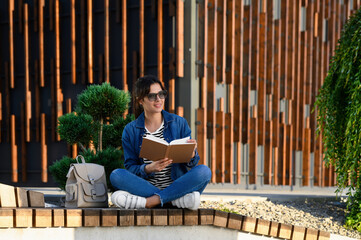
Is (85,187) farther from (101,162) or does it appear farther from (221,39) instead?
(221,39)

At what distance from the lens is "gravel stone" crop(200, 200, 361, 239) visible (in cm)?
614

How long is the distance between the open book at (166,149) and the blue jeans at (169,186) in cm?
17

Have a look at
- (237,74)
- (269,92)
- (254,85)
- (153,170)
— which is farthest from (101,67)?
A: (153,170)

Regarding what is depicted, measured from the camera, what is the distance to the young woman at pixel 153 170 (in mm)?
3803

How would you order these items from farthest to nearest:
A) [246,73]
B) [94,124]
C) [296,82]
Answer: [296,82] < [246,73] < [94,124]

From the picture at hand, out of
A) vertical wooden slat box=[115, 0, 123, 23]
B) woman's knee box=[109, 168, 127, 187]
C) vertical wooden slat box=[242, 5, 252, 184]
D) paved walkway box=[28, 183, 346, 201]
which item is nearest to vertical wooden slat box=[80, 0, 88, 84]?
vertical wooden slat box=[115, 0, 123, 23]

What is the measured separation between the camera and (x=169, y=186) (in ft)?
12.6

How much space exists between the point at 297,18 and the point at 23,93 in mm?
8308

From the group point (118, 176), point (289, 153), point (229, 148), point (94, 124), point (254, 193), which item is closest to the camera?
point (118, 176)

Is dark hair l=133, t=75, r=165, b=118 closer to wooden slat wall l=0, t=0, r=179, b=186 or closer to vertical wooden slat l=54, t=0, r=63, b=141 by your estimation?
wooden slat wall l=0, t=0, r=179, b=186

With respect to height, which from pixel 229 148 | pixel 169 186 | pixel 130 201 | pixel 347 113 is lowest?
pixel 229 148

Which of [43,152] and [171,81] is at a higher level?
[171,81]

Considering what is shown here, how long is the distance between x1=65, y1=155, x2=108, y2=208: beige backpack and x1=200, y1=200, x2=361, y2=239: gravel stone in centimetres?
246

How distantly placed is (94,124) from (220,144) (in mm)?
4756
